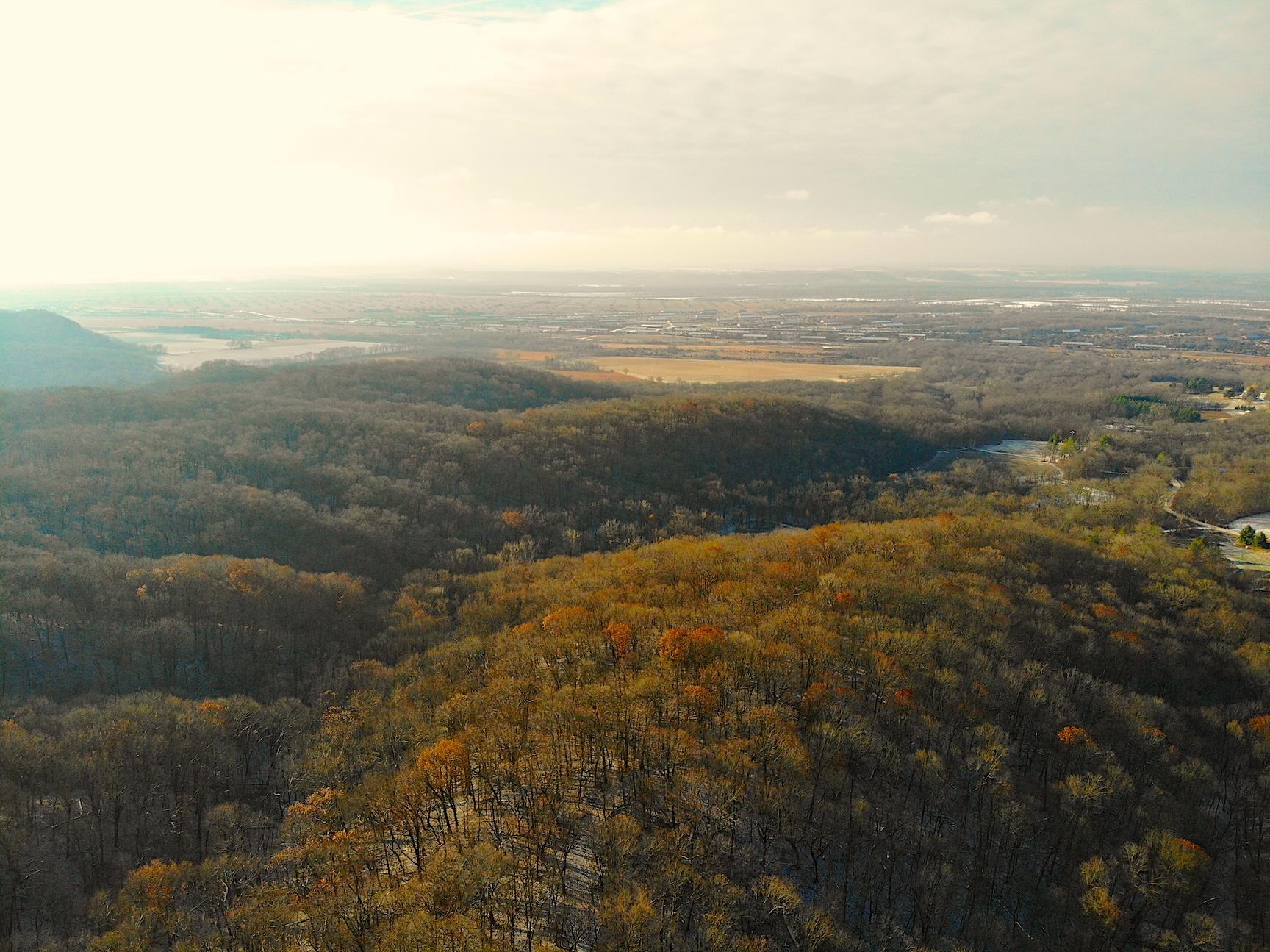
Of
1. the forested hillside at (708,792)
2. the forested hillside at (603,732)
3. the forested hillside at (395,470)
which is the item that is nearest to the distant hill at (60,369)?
the forested hillside at (395,470)

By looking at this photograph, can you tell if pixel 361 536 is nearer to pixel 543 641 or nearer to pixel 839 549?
pixel 543 641

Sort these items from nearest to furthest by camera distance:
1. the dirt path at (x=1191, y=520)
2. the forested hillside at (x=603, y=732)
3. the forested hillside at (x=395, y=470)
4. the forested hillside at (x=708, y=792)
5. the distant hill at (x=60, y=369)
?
the forested hillside at (x=708, y=792)
the forested hillside at (x=603, y=732)
the forested hillside at (x=395, y=470)
the dirt path at (x=1191, y=520)
the distant hill at (x=60, y=369)

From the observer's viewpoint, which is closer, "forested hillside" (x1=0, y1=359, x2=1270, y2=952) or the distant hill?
"forested hillside" (x1=0, y1=359, x2=1270, y2=952)

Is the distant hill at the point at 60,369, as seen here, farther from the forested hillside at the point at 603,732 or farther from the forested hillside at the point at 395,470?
the forested hillside at the point at 603,732

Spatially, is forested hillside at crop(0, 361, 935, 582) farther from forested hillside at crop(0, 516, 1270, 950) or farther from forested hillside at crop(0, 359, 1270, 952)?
forested hillside at crop(0, 516, 1270, 950)

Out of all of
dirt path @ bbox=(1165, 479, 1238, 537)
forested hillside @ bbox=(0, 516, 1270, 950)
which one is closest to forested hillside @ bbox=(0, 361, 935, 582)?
forested hillside @ bbox=(0, 516, 1270, 950)

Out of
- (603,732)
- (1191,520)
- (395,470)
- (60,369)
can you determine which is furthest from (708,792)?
(60,369)

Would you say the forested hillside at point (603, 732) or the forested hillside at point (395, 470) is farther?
the forested hillside at point (395, 470)

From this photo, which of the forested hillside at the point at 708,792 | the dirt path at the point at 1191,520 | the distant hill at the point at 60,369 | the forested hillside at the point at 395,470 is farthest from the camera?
the distant hill at the point at 60,369

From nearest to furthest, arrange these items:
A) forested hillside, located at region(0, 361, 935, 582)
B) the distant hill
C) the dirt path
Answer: forested hillside, located at region(0, 361, 935, 582), the dirt path, the distant hill

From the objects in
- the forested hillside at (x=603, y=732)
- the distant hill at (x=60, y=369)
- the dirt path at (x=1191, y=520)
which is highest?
the distant hill at (x=60, y=369)

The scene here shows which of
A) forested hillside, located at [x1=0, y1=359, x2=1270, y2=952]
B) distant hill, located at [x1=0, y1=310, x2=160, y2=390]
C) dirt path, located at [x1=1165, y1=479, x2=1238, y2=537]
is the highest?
distant hill, located at [x1=0, y1=310, x2=160, y2=390]

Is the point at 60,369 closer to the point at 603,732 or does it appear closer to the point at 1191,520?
the point at 603,732
